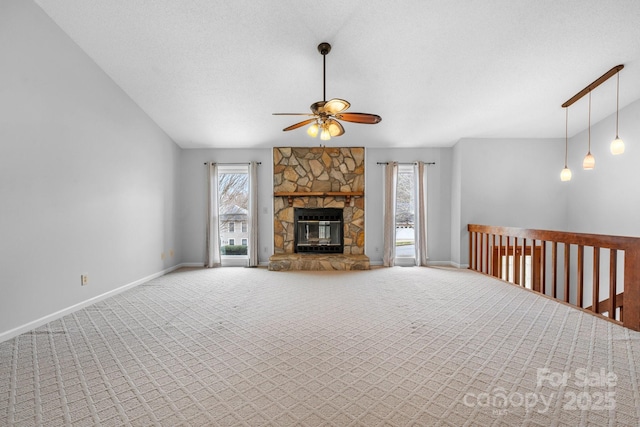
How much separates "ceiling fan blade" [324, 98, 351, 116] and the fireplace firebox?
11.2 ft

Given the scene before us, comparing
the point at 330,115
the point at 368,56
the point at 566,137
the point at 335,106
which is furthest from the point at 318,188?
the point at 566,137

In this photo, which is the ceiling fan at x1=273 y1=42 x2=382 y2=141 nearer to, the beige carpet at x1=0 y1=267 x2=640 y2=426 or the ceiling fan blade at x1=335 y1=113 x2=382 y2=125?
the ceiling fan blade at x1=335 y1=113 x2=382 y2=125

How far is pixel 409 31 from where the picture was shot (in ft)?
10.6

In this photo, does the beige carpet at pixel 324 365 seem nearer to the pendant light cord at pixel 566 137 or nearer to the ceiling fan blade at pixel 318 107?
the ceiling fan blade at pixel 318 107

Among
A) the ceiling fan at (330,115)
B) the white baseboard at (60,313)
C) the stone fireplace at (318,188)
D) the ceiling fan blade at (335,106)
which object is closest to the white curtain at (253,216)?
the stone fireplace at (318,188)

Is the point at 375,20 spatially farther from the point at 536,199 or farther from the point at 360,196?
the point at 536,199

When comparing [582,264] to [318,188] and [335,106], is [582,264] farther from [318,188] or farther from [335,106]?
[318,188]

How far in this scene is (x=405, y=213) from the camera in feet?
20.4

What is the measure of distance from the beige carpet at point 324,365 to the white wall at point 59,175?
481 mm

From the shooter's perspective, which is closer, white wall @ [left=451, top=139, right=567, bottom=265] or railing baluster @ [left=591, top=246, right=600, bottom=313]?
railing baluster @ [left=591, top=246, right=600, bottom=313]

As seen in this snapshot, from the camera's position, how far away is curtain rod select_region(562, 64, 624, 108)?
12.5ft

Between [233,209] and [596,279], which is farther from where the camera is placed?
[233,209]

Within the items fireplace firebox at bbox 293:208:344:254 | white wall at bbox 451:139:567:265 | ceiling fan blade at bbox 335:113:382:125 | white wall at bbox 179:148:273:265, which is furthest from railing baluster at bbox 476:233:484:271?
white wall at bbox 179:148:273:265

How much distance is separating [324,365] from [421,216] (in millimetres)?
4525
